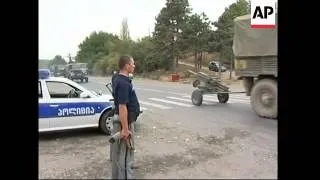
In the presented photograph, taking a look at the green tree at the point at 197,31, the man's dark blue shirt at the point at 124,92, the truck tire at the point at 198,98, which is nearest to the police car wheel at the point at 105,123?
the man's dark blue shirt at the point at 124,92

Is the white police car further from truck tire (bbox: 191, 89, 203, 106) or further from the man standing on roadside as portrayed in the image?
truck tire (bbox: 191, 89, 203, 106)

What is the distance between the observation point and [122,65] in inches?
217

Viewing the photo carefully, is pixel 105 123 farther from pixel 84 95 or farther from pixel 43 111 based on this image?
pixel 43 111

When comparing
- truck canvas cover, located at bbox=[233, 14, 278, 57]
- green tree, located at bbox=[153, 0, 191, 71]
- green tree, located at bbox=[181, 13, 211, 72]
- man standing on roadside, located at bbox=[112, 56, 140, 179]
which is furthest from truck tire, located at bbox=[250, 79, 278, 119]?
green tree, located at bbox=[153, 0, 191, 71]

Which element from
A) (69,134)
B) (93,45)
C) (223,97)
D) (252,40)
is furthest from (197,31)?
(93,45)

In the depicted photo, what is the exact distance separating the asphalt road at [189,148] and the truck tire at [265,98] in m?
0.34

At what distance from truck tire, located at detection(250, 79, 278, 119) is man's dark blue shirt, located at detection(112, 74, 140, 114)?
7.30 m

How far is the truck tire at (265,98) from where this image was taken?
12.0m

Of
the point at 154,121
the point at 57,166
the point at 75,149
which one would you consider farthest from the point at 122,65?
the point at 154,121

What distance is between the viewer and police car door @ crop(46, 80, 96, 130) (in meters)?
9.04

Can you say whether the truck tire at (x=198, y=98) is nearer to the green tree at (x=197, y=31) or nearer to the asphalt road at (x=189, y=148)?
the asphalt road at (x=189, y=148)
